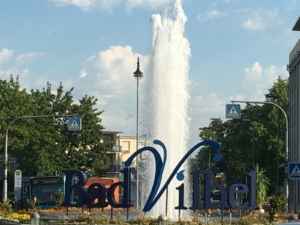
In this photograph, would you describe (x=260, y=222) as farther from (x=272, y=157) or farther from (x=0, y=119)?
(x=272, y=157)

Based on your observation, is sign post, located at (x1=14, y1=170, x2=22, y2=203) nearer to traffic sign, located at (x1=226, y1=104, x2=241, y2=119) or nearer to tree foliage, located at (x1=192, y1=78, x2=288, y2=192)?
traffic sign, located at (x1=226, y1=104, x2=241, y2=119)

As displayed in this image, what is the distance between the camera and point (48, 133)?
80188 millimetres

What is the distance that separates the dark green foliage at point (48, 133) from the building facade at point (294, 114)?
66.2ft

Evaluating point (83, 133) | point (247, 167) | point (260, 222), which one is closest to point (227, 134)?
point (247, 167)

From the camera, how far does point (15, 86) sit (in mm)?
79562

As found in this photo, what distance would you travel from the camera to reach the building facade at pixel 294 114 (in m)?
76.2

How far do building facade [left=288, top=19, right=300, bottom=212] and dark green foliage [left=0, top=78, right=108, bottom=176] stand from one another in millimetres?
20178

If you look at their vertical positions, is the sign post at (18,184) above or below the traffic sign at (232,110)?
below

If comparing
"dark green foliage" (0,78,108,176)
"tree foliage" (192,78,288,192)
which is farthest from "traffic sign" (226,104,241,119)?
"tree foliage" (192,78,288,192)

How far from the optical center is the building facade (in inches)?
3000

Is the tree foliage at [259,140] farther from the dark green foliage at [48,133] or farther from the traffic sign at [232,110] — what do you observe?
the traffic sign at [232,110]

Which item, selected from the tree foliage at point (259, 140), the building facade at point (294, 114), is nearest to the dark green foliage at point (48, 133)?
the tree foliage at point (259, 140)

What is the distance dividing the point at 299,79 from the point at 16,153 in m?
26.9

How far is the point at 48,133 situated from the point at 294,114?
2368 centimetres
